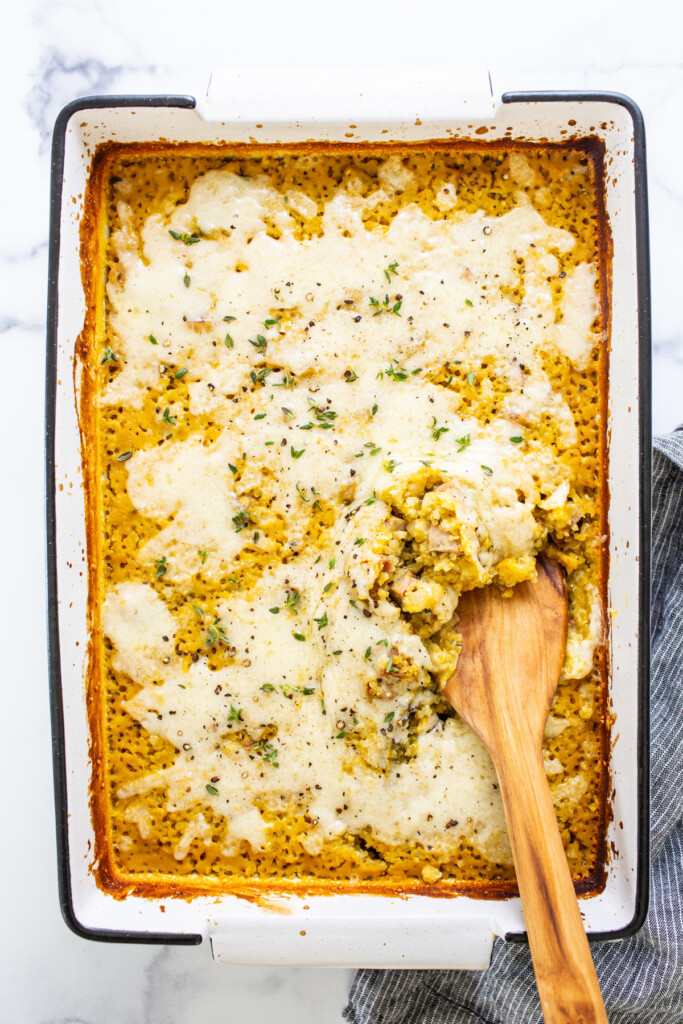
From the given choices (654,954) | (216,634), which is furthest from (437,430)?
(654,954)

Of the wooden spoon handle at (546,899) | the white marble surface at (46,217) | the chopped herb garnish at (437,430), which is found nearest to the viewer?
the wooden spoon handle at (546,899)

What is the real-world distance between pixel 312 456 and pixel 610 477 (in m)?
0.65

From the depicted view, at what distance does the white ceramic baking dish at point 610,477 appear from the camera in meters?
1.57

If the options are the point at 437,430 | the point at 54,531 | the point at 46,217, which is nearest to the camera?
the point at 54,531

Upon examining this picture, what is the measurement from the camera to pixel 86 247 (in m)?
1.69

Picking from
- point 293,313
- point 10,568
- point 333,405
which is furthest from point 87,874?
point 293,313

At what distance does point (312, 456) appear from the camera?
66.1 inches

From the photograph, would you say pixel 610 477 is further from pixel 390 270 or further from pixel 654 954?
pixel 654 954

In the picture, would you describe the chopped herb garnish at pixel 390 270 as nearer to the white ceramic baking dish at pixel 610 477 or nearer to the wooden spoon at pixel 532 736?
the white ceramic baking dish at pixel 610 477

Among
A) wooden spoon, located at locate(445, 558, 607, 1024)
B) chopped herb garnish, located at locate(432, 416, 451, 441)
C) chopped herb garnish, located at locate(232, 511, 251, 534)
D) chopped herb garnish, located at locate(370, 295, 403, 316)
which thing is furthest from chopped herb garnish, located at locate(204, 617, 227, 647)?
chopped herb garnish, located at locate(370, 295, 403, 316)

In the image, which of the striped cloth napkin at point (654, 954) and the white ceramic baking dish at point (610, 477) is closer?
the white ceramic baking dish at point (610, 477)

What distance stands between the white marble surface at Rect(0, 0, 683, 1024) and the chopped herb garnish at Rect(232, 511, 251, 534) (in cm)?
60

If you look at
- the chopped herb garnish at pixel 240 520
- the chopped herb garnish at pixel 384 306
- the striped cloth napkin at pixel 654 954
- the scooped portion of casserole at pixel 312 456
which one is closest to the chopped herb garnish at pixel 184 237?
the scooped portion of casserole at pixel 312 456

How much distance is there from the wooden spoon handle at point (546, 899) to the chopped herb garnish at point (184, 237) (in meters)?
1.29
